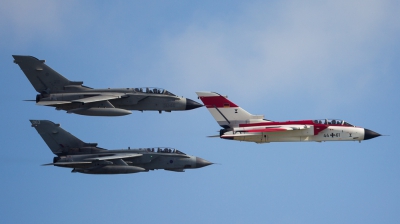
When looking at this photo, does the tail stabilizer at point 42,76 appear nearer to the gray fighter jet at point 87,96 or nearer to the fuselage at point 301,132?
the gray fighter jet at point 87,96

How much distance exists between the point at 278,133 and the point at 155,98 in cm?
1087

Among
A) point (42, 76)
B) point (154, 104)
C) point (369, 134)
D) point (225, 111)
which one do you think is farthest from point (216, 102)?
point (42, 76)

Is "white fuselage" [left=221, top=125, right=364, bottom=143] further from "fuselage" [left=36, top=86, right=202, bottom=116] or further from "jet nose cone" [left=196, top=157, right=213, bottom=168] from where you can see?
"fuselage" [left=36, top=86, right=202, bottom=116]

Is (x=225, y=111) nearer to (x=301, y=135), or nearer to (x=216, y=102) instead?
(x=216, y=102)

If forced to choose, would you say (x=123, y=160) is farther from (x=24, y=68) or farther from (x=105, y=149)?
(x=24, y=68)

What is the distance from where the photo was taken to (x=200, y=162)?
75.0m

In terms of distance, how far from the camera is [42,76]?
78938 mm

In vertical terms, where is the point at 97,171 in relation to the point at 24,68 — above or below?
below

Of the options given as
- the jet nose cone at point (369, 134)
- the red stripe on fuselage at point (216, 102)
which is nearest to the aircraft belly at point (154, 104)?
the red stripe on fuselage at point (216, 102)

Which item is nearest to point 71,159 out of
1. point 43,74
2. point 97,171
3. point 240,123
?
point 97,171

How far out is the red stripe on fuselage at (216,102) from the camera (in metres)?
77.9

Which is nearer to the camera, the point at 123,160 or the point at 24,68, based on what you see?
the point at 123,160

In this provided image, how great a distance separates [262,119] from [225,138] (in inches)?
160

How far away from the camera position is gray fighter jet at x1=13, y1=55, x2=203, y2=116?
7675cm
